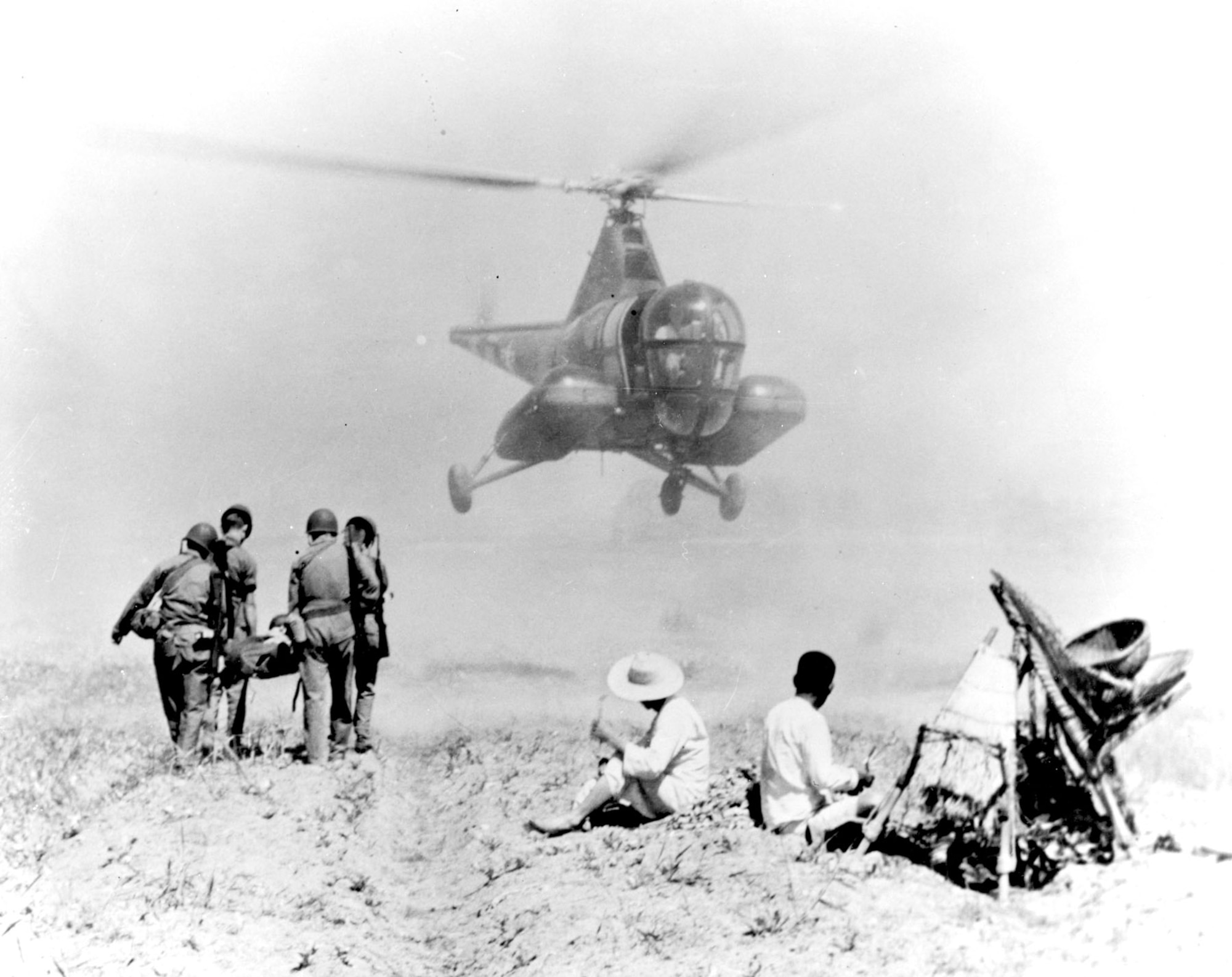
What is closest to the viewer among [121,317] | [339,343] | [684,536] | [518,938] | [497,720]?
[518,938]

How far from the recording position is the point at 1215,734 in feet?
29.7

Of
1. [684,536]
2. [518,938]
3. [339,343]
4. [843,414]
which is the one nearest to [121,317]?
[339,343]

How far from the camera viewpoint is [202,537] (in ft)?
27.0

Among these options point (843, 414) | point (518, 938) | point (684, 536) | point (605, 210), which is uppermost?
point (605, 210)

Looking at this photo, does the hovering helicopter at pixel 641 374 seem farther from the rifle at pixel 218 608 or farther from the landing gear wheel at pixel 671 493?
the rifle at pixel 218 608

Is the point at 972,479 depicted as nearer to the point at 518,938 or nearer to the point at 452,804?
the point at 452,804

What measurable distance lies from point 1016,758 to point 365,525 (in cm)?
461

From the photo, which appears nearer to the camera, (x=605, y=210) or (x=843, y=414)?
(x=605, y=210)

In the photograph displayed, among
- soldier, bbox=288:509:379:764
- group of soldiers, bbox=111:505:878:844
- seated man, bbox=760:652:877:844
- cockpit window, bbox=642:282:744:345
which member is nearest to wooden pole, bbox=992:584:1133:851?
seated man, bbox=760:652:877:844

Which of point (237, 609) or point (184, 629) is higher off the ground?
point (237, 609)

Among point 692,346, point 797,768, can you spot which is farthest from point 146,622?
point 692,346

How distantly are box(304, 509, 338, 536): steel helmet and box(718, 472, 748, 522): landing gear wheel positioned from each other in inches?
281

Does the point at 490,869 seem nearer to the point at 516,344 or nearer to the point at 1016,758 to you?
Result: the point at 1016,758

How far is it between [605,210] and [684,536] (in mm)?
4501
